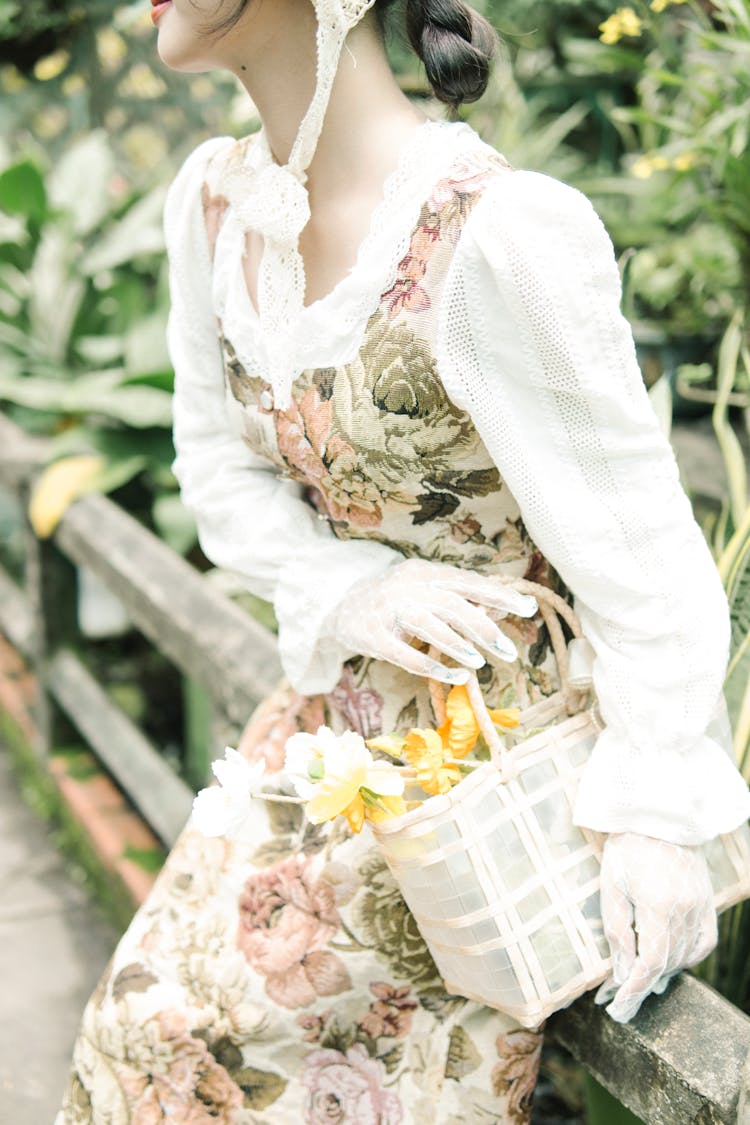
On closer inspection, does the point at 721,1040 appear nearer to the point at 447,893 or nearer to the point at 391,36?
the point at 447,893

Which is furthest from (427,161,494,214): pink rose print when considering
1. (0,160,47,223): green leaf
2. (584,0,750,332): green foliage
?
(0,160,47,223): green leaf

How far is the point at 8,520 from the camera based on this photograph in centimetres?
443

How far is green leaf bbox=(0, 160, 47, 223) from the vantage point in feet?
11.5

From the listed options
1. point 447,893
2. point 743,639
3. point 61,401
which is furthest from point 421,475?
point 61,401

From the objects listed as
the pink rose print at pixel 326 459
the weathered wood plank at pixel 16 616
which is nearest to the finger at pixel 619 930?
the pink rose print at pixel 326 459

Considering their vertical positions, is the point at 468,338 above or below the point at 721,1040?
above

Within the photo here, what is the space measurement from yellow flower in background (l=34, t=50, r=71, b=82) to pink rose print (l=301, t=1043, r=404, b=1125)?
236 inches

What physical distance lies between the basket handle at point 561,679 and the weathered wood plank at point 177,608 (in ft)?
2.55

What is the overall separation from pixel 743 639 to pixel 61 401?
2.28m

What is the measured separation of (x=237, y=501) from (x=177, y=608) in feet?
2.73

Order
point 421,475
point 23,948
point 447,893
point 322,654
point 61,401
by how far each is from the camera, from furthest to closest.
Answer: point 61,401 → point 23,948 → point 322,654 → point 421,475 → point 447,893

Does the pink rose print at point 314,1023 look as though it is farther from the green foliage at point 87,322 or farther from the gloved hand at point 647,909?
the green foliage at point 87,322

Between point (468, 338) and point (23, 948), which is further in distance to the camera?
point (23, 948)

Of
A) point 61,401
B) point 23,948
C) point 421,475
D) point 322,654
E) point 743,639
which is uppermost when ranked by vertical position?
point 421,475
